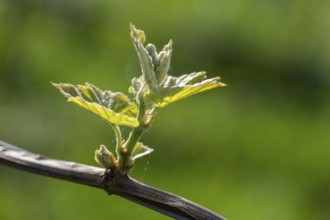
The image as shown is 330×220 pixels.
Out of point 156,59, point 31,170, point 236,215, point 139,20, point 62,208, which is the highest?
point 139,20

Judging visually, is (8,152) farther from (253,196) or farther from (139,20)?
(139,20)

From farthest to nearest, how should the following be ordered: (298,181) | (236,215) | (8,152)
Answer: (298,181)
(236,215)
(8,152)

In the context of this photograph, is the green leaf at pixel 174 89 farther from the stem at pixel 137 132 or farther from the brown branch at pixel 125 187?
the brown branch at pixel 125 187

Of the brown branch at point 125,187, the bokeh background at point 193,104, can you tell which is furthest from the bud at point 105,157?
the bokeh background at point 193,104

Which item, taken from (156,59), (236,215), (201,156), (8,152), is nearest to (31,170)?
(8,152)

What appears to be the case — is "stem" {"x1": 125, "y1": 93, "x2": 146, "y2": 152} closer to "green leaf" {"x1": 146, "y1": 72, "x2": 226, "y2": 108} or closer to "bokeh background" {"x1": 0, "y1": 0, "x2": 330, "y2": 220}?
"green leaf" {"x1": 146, "y1": 72, "x2": 226, "y2": 108}

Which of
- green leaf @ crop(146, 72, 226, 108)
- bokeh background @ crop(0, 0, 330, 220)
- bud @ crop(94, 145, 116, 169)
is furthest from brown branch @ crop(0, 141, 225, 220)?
bokeh background @ crop(0, 0, 330, 220)

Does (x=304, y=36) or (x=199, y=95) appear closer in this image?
(x=199, y=95)
